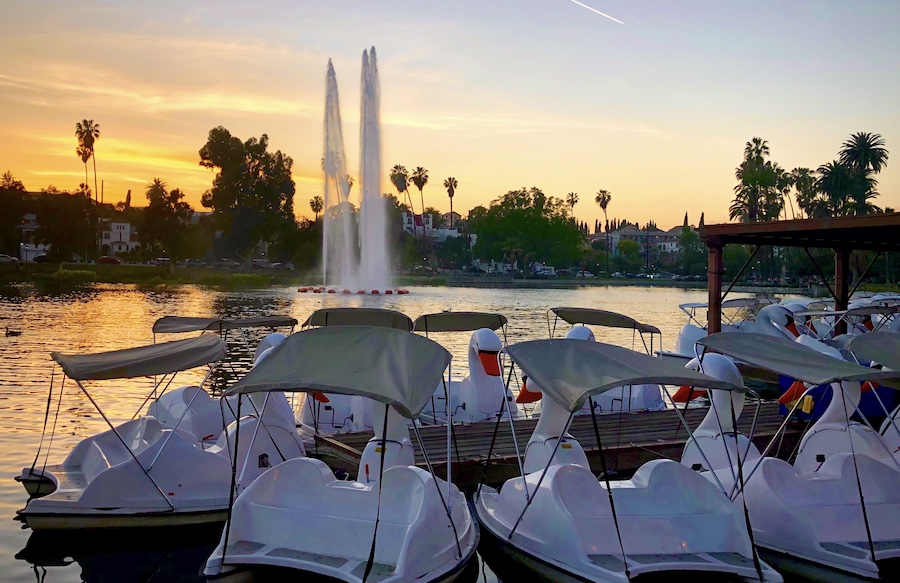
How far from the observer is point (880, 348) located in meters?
11.5

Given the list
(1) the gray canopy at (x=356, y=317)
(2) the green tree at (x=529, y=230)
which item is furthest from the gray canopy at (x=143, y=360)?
(2) the green tree at (x=529, y=230)

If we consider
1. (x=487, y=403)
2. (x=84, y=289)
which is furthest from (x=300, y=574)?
(x=84, y=289)

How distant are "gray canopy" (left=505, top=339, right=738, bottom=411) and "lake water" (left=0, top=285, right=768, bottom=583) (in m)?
2.78

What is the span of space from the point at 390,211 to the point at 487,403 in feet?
340

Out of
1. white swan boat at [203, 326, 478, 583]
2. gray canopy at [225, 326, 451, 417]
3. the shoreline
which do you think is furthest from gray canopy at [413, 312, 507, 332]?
the shoreline

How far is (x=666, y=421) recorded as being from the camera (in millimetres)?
15938

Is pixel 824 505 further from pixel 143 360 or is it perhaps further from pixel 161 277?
pixel 161 277

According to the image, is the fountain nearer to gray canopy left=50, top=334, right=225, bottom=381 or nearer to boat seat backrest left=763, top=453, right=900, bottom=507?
gray canopy left=50, top=334, right=225, bottom=381

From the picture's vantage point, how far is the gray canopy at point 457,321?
17.4 meters

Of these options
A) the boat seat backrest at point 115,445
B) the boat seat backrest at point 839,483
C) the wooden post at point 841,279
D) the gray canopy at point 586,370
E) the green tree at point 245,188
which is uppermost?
the green tree at point 245,188

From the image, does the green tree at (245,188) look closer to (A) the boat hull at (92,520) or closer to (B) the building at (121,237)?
(B) the building at (121,237)

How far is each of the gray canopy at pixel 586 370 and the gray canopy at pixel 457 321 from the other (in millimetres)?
7404

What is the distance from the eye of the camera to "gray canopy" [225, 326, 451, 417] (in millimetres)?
7887

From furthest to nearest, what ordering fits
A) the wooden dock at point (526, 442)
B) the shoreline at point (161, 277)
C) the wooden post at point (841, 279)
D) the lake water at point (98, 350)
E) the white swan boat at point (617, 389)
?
the shoreline at point (161, 277) → the wooden post at point (841, 279) → the white swan boat at point (617, 389) → the wooden dock at point (526, 442) → the lake water at point (98, 350)
